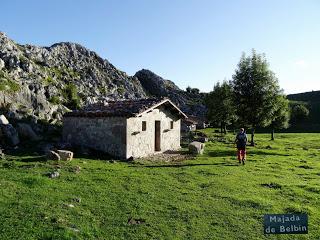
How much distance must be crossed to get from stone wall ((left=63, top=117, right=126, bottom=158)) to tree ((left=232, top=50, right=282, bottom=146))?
20.8 metres

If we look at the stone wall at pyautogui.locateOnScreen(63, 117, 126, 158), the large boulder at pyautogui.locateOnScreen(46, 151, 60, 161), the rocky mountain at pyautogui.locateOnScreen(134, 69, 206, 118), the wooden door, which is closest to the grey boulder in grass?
the large boulder at pyautogui.locateOnScreen(46, 151, 60, 161)

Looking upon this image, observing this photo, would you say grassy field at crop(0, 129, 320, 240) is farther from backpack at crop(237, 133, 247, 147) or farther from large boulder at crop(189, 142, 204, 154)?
large boulder at crop(189, 142, 204, 154)

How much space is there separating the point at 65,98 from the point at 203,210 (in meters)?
34.0

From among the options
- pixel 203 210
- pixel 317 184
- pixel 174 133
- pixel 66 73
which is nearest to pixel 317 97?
pixel 66 73

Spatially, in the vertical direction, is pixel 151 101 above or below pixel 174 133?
above

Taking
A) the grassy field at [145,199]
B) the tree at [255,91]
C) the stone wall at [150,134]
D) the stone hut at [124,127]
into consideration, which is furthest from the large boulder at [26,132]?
Result: the tree at [255,91]

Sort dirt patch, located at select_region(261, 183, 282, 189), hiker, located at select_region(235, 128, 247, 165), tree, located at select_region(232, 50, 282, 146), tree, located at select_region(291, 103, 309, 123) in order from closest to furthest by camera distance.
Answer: dirt patch, located at select_region(261, 183, 282, 189) → hiker, located at select_region(235, 128, 247, 165) → tree, located at select_region(232, 50, 282, 146) → tree, located at select_region(291, 103, 309, 123)

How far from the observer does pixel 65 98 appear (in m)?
46.7

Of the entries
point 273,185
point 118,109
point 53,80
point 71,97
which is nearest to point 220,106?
point 71,97

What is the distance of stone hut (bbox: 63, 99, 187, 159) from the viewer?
28.4 metres

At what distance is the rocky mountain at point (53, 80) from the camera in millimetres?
36562

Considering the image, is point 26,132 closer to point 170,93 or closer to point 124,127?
point 124,127

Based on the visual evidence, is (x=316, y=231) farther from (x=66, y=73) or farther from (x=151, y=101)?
(x=66, y=73)

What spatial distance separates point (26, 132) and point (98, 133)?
5509 mm
